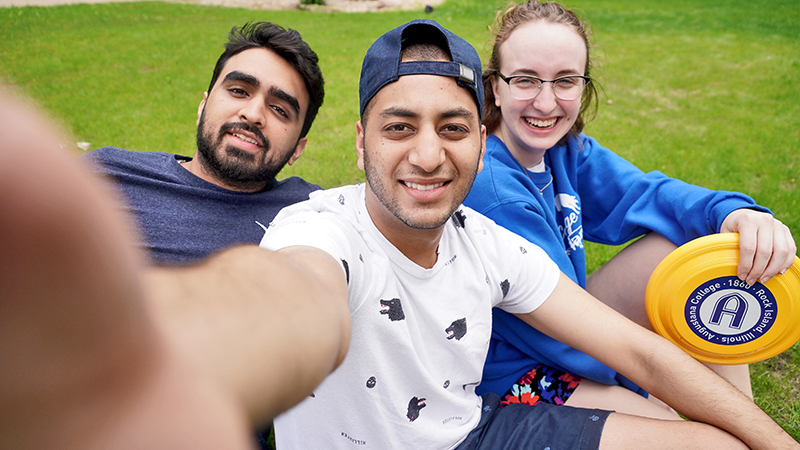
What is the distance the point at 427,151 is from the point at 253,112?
1.55m

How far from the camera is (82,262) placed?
1.07 feet

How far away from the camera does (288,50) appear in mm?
3014

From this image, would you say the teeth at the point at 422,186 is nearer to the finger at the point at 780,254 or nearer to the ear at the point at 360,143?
the ear at the point at 360,143

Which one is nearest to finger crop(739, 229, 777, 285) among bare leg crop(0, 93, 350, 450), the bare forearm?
the bare forearm

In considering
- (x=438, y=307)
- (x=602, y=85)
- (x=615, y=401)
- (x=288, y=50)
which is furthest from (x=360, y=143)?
(x=602, y=85)

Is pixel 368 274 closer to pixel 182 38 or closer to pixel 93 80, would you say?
pixel 93 80

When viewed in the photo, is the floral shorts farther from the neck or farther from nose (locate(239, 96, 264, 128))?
nose (locate(239, 96, 264, 128))

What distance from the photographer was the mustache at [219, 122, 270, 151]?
2.84m

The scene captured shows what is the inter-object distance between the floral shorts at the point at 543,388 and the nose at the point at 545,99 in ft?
4.56

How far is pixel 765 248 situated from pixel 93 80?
31.3 feet

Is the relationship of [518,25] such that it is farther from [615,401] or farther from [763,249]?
[615,401]

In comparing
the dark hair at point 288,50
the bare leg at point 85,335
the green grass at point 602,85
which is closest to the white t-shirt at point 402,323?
the bare leg at point 85,335

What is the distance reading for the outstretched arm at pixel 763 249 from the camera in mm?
2199

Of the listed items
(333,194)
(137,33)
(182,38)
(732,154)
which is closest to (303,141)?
(333,194)
